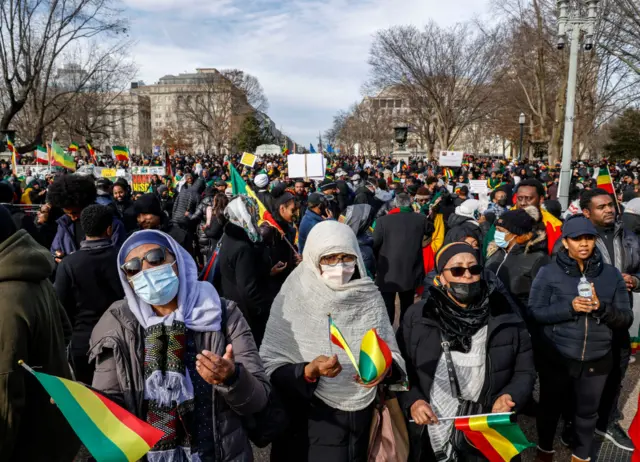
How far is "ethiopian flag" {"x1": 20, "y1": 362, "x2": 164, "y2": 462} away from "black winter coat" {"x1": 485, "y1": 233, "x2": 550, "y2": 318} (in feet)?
9.57

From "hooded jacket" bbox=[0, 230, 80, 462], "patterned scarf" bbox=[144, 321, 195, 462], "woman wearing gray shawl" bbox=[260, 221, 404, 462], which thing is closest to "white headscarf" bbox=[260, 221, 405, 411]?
"woman wearing gray shawl" bbox=[260, 221, 404, 462]

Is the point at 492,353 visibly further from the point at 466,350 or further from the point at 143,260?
the point at 143,260

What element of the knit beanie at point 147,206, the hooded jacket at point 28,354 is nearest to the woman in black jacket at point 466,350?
the hooded jacket at point 28,354

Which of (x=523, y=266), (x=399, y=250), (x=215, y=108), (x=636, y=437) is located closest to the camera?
(x=636, y=437)

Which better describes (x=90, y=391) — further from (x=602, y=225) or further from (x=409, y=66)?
(x=409, y=66)

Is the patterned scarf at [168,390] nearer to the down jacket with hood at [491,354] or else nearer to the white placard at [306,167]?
the down jacket with hood at [491,354]

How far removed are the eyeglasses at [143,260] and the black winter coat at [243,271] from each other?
178cm

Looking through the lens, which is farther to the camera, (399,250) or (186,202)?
(186,202)

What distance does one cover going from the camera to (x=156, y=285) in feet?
6.50

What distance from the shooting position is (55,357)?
6.43ft

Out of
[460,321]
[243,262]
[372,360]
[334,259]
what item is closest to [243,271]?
[243,262]

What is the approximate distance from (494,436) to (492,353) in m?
0.41

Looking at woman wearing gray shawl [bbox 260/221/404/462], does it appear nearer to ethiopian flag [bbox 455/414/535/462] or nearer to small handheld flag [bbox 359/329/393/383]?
small handheld flag [bbox 359/329/393/383]

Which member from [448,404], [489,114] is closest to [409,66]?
[489,114]
